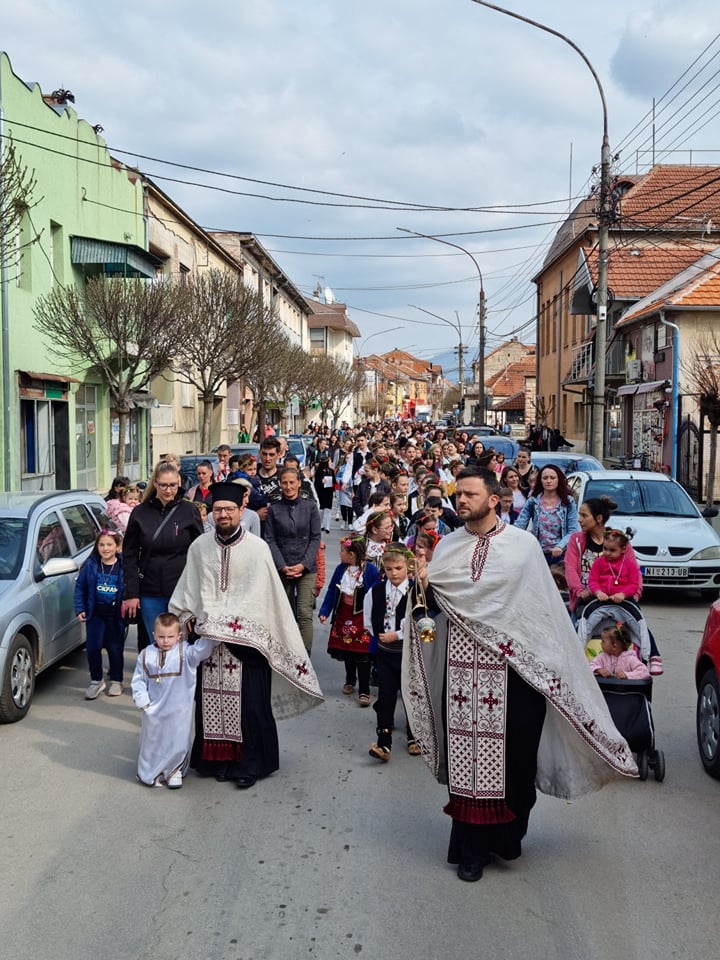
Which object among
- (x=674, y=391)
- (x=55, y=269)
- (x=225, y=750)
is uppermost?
(x=55, y=269)

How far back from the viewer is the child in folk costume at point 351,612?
7879 millimetres

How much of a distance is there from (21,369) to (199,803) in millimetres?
17333

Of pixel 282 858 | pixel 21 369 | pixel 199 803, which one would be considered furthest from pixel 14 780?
pixel 21 369

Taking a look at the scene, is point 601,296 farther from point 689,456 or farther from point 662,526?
point 662,526

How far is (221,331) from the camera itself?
28.6 metres

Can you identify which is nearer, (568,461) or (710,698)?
(710,698)

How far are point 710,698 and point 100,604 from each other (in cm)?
458

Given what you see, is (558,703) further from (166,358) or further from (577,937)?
(166,358)

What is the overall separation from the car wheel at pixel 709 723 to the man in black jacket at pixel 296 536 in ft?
10.2

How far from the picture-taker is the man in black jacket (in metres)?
8.07

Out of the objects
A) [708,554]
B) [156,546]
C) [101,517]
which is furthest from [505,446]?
[156,546]

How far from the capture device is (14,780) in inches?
239

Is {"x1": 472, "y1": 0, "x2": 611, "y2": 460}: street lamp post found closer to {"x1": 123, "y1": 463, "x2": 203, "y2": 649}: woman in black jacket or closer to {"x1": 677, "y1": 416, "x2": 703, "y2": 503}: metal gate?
{"x1": 677, "y1": 416, "x2": 703, "y2": 503}: metal gate

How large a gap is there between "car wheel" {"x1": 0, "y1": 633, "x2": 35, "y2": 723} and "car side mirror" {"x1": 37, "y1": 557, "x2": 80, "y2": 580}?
53cm
